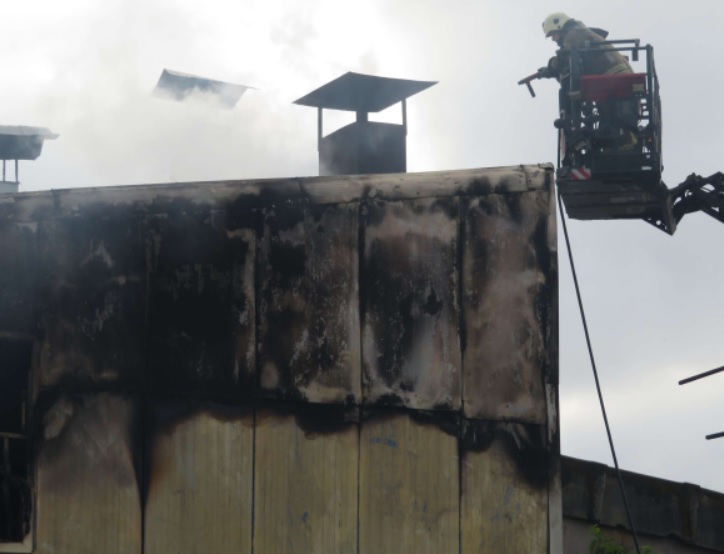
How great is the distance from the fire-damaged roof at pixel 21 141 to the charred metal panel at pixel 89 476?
13119 mm

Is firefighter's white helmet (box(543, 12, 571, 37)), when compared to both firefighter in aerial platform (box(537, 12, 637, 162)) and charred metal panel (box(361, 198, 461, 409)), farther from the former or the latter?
charred metal panel (box(361, 198, 461, 409))

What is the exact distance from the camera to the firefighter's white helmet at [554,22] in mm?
14656

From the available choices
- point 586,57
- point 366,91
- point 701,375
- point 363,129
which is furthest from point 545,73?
point 701,375

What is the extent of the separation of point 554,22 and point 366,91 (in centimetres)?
345

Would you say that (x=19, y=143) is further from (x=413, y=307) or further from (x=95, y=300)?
(x=413, y=307)

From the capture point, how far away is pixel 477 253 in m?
7.88

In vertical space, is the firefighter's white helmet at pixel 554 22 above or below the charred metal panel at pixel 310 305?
above

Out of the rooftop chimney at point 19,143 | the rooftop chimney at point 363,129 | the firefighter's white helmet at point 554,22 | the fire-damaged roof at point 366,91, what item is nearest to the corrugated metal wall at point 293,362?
the rooftop chimney at point 363,129

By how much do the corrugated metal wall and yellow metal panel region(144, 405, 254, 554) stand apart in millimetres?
14

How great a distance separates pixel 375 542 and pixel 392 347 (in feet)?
4.32

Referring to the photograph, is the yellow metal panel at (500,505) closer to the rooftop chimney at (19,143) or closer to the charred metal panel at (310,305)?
the charred metal panel at (310,305)

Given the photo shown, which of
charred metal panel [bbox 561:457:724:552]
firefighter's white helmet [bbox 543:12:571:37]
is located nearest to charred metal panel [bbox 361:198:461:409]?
charred metal panel [bbox 561:457:724:552]

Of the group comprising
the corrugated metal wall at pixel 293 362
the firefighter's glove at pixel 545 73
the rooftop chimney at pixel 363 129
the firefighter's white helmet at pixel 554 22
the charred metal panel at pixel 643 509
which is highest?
the firefighter's white helmet at pixel 554 22

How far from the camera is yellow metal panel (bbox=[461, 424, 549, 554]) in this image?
7.64 metres
